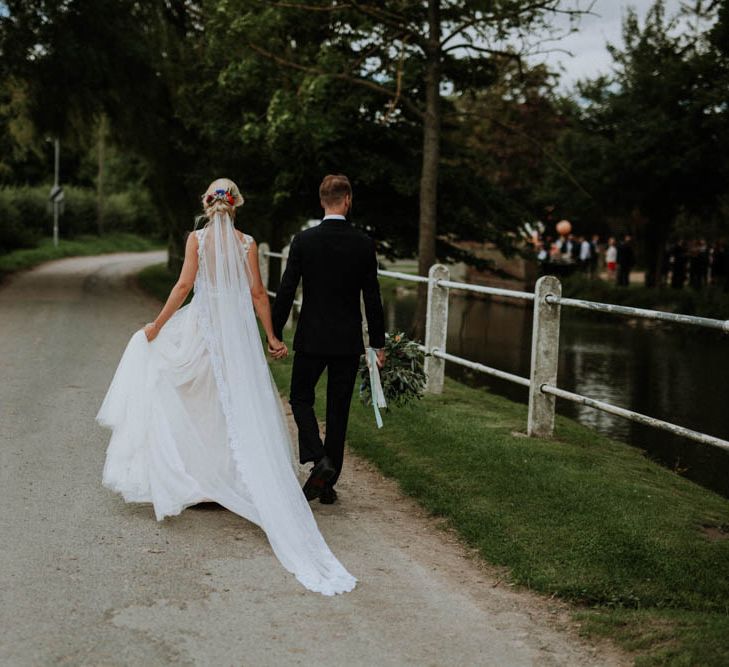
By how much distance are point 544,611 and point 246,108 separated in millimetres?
19953

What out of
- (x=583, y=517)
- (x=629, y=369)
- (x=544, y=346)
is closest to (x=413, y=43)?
(x=629, y=369)

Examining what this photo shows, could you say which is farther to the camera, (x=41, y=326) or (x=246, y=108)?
(x=246, y=108)

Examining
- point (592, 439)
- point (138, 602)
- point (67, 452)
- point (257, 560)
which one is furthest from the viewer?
point (592, 439)

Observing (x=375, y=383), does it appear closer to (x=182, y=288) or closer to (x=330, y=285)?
(x=330, y=285)

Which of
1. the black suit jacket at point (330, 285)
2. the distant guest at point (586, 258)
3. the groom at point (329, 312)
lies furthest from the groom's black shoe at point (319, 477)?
the distant guest at point (586, 258)

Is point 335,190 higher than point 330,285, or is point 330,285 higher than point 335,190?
point 335,190

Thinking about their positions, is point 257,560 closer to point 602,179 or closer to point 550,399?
point 550,399

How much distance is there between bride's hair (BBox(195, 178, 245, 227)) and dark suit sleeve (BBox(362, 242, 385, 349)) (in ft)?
3.07

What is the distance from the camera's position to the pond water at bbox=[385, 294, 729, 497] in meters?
12.1

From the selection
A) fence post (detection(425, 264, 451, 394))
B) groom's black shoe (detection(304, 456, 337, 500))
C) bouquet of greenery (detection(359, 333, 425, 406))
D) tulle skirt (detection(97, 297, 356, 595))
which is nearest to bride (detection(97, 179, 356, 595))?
tulle skirt (detection(97, 297, 356, 595))

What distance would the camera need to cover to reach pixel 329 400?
6.67 meters

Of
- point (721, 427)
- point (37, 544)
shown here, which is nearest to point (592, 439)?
point (721, 427)

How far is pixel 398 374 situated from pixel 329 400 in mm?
909

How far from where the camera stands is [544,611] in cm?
500
